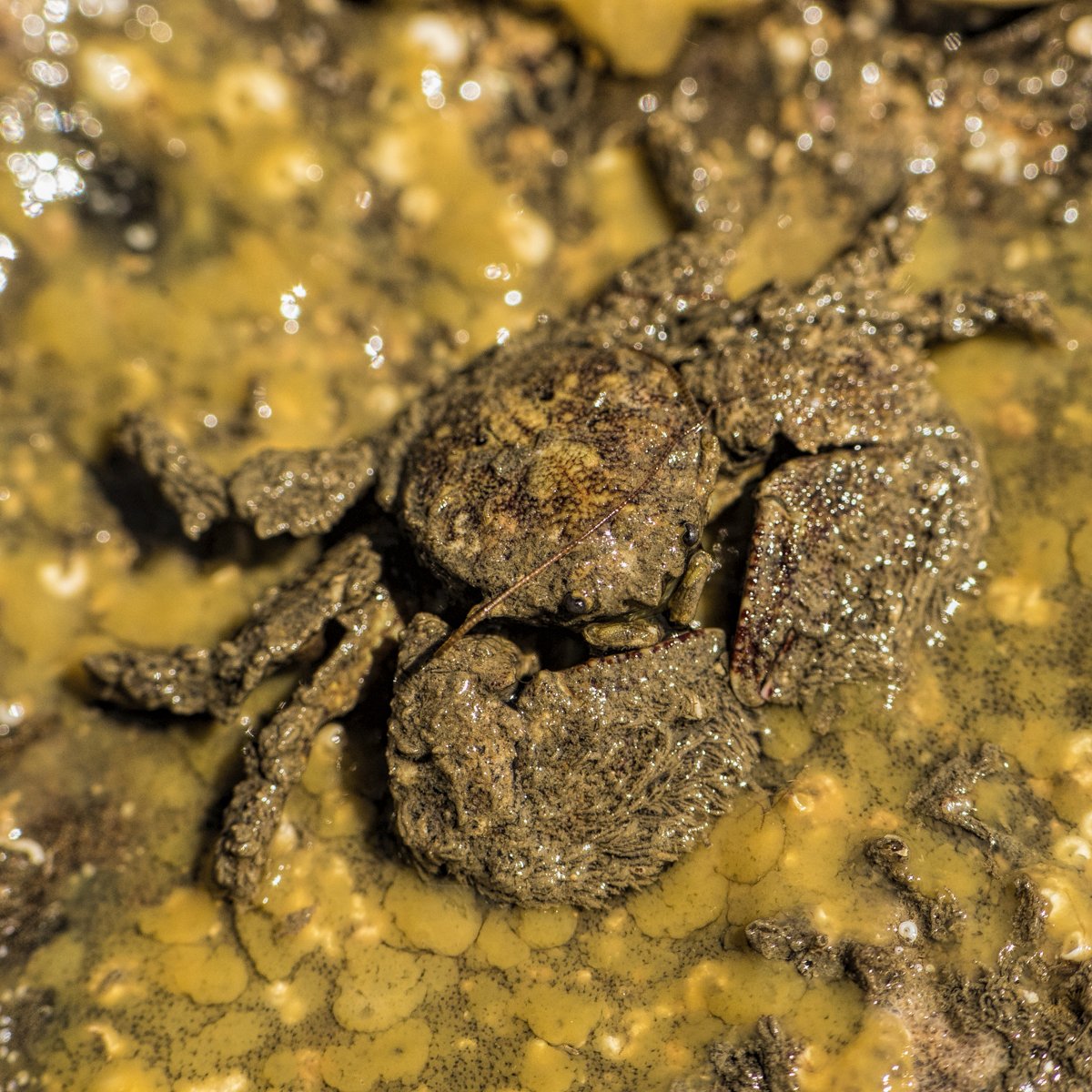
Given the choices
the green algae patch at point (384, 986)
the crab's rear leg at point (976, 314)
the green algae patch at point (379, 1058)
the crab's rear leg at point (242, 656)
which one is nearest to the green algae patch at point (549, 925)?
the green algae patch at point (384, 986)

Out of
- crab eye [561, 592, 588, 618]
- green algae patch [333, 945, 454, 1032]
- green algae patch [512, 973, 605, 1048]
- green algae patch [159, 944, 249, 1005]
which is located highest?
crab eye [561, 592, 588, 618]

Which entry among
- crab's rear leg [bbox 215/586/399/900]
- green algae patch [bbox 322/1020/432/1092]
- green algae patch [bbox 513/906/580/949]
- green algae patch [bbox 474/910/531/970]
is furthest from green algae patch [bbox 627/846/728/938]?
crab's rear leg [bbox 215/586/399/900]

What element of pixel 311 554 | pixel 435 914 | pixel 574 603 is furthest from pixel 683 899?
pixel 311 554

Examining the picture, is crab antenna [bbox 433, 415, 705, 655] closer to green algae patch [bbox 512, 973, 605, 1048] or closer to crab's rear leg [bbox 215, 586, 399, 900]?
crab's rear leg [bbox 215, 586, 399, 900]

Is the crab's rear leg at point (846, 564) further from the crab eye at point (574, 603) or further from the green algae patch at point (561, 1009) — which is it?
the green algae patch at point (561, 1009)

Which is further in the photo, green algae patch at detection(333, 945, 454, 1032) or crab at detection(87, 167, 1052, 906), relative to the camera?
green algae patch at detection(333, 945, 454, 1032)

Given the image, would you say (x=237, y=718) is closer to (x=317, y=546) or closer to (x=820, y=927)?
(x=317, y=546)

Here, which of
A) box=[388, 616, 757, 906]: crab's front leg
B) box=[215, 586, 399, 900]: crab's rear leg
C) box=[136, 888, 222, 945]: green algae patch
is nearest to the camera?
box=[388, 616, 757, 906]: crab's front leg
